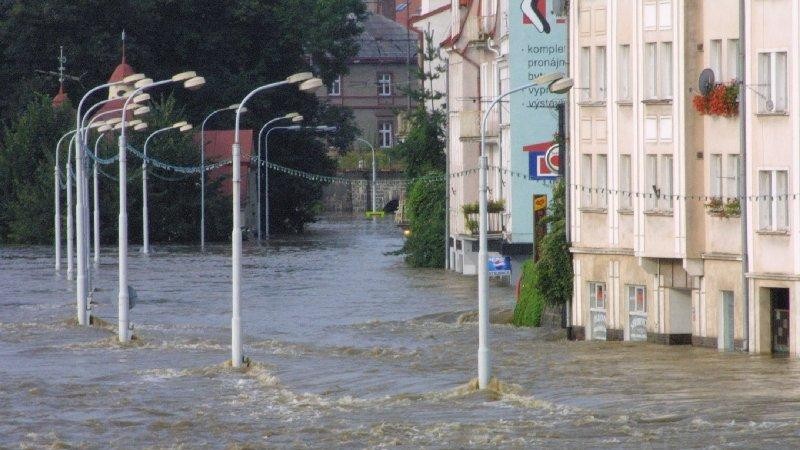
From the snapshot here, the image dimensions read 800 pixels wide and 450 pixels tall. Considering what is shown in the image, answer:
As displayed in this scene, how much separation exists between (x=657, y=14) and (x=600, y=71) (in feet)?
8.87

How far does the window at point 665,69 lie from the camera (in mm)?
39344

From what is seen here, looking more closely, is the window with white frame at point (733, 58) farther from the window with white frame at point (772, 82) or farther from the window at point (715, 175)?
the window at point (715, 175)

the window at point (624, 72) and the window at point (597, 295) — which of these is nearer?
the window at point (624, 72)

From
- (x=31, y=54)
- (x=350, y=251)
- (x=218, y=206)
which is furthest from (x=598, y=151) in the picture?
(x=31, y=54)

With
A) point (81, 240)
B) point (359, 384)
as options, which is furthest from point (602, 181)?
point (81, 240)

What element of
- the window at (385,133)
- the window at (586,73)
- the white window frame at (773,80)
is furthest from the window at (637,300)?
the window at (385,133)

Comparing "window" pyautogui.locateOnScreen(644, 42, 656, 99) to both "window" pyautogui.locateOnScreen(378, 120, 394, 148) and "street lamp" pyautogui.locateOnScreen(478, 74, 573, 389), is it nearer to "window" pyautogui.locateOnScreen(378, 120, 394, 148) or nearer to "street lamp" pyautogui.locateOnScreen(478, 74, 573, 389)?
"street lamp" pyautogui.locateOnScreen(478, 74, 573, 389)

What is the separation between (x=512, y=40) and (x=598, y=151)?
1629cm

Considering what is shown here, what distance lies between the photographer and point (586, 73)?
42188mm

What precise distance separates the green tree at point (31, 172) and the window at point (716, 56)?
59.5 m

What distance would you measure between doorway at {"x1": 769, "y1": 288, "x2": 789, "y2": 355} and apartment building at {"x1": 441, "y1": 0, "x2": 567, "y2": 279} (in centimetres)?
1485

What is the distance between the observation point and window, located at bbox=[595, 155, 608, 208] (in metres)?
41.6

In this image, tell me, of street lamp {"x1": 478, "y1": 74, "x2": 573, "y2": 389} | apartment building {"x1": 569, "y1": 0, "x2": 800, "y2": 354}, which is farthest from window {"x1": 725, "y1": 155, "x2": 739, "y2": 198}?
street lamp {"x1": 478, "y1": 74, "x2": 573, "y2": 389}

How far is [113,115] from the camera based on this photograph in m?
99.2
